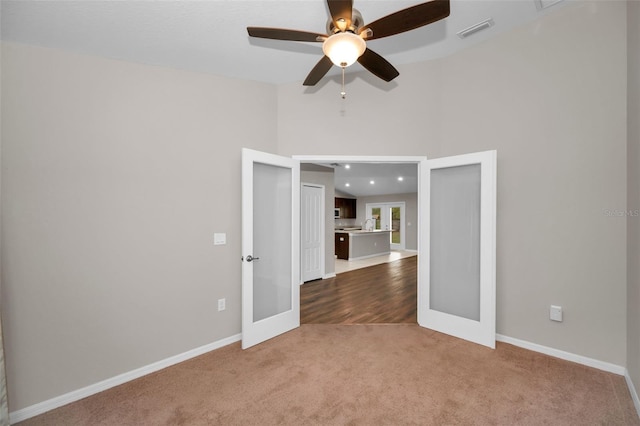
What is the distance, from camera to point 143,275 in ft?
8.32

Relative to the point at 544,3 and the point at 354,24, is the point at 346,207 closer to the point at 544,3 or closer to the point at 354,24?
the point at 544,3

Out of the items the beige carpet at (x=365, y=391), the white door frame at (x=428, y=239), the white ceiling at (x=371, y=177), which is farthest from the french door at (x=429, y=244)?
the white ceiling at (x=371, y=177)

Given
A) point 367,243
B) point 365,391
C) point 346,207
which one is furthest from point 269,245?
point 346,207

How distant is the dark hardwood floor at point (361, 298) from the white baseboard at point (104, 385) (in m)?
1.24

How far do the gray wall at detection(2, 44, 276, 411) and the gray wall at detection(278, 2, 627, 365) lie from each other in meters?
1.11

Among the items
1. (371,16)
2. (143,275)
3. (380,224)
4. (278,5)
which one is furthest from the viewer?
(380,224)

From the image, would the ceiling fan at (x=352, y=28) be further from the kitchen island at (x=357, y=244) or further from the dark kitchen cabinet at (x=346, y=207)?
the dark kitchen cabinet at (x=346, y=207)

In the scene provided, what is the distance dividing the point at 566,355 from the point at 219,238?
338cm

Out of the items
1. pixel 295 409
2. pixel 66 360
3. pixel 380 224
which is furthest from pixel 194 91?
pixel 380 224

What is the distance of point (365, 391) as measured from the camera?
7.16ft

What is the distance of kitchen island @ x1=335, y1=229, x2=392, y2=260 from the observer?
8.69 meters

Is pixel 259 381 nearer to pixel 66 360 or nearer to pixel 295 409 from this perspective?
pixel 295 409

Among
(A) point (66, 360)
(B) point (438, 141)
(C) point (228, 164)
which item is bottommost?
(A) point (66, 360)

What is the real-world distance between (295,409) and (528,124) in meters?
3.17
